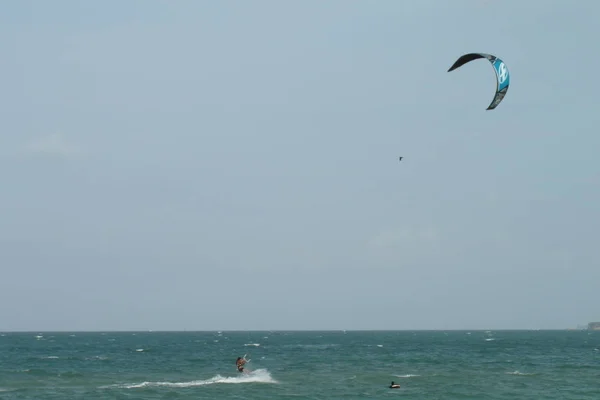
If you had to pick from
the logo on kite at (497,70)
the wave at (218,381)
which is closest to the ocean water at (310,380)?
the wave at (218,381)

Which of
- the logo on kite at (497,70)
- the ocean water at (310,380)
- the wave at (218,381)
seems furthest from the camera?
the wave at (218,381)

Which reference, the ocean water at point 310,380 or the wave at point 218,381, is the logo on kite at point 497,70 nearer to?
the ocean water at point 310,380

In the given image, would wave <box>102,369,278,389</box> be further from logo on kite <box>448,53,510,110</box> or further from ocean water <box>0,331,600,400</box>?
logo on kite <box>448,53,510,110</box>

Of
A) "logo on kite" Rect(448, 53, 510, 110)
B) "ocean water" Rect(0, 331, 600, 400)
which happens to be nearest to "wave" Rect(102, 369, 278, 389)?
"ocean water" Rect(0, 331, 600, 400)

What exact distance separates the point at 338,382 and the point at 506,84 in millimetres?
32410

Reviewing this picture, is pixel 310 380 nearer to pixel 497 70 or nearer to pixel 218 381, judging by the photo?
pixel 218 381

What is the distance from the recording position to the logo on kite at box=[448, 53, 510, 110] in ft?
102

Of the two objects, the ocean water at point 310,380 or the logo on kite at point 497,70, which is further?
the ocean water at point 310,380

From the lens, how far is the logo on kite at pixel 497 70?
31.0 metres

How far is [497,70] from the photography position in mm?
32594

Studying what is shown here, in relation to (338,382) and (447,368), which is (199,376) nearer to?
(338,382)

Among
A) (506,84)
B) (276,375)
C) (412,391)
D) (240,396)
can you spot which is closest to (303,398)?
(240,396)

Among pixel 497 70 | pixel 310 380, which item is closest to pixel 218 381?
pixel 310 380

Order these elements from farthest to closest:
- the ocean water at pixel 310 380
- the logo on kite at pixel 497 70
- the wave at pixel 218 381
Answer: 1. the wave at pixel 218 381
2. the ocean water at pixel 310 380
3. the logo on kite at pixel 497 70
